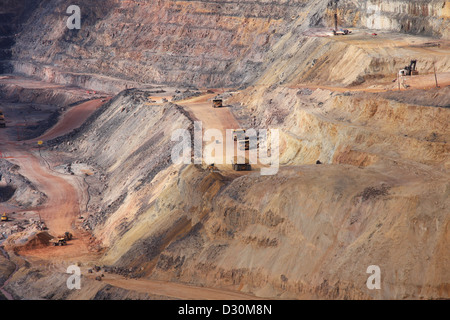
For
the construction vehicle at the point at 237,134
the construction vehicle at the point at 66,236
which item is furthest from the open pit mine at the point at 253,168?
the construction vehicle at the point at 237,134

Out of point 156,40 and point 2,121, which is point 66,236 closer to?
point 2,121

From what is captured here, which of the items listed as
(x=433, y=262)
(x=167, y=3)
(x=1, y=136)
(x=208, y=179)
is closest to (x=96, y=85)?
(x=167, y=3)

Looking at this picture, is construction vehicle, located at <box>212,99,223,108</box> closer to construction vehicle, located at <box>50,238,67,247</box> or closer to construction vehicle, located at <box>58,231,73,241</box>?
construction vehicle, located at <box>58,231,73,241</box>

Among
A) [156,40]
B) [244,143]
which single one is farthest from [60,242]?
[156,40]

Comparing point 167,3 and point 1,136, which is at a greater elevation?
point 167,3

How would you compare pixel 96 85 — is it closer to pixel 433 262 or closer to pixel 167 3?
pixel 167 3

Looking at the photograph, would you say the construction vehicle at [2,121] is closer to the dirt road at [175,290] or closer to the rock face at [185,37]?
the rock face at [185,37]
